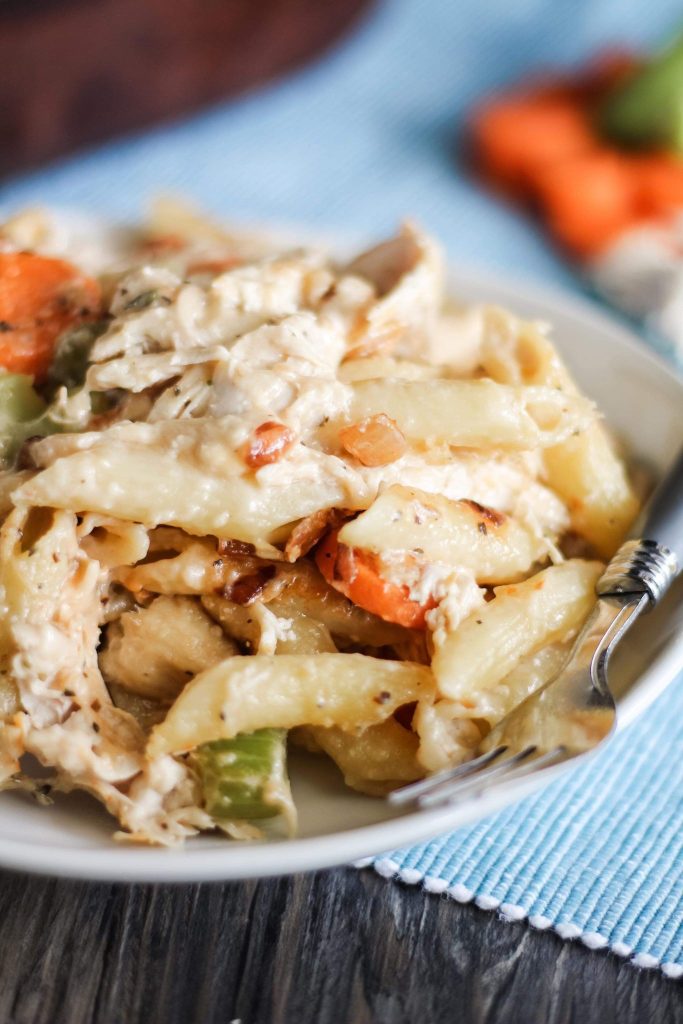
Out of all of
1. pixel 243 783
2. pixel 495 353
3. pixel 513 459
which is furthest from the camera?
pixel 495 353

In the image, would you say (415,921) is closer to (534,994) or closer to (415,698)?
(534,994)

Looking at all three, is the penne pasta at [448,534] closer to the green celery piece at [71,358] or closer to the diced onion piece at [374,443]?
the diced onion piece at [374,443]

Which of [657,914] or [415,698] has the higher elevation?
[415,698]

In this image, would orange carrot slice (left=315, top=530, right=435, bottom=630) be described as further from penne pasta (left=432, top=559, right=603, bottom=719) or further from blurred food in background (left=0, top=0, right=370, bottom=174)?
blurred food in background (left=0, top=0, right=370, bottom=174)

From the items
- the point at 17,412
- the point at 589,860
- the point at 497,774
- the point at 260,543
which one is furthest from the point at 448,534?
the point at 17,412

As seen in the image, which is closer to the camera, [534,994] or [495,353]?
[534,994]

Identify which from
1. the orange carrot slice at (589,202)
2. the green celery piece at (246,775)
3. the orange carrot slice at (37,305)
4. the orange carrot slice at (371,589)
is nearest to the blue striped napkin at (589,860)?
the green celery piece at (246,775)

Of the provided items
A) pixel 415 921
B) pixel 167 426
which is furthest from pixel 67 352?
pixel 415 921
